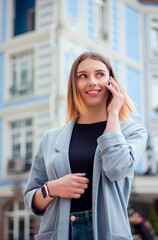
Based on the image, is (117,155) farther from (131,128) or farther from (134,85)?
(134,85)

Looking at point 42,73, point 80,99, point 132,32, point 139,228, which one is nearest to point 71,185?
→ point 80,99

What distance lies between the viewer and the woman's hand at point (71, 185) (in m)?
1.42

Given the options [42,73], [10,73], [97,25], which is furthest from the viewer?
[97,25]

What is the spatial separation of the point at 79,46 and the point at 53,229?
9153mm

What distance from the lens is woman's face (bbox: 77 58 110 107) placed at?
61.6 inches

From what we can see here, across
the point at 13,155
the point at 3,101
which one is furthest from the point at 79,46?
the point at 13,155

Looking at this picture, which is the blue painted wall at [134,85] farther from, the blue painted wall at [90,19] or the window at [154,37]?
the blue painted wall at [90,19]

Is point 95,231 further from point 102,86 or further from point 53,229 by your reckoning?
point 102,86

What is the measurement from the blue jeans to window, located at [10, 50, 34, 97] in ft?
30.0

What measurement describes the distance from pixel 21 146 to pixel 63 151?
9040mm

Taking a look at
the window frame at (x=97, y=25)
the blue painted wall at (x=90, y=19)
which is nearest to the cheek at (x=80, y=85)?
the blue painted wall at (x=90, y=19)

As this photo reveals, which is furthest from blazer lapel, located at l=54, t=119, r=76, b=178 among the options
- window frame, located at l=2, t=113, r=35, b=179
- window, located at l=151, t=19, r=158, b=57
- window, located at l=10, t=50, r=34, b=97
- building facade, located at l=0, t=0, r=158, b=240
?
window, located at l=151, t=19, r=158, b=57

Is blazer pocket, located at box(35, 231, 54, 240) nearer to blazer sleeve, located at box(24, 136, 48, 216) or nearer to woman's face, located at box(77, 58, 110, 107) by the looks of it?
blazer sleeve, located at box(24, 136, 48, 216)

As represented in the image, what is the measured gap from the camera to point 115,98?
151 centimetres
